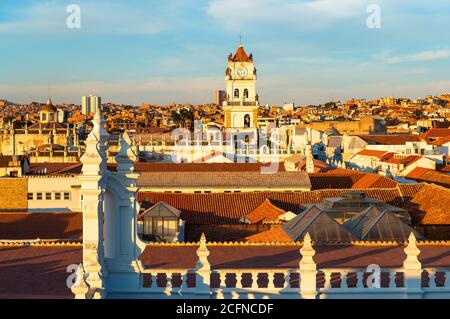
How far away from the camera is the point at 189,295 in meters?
11.6

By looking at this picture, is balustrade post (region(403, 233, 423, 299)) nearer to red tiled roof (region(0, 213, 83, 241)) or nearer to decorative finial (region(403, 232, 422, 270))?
decorative finial (region(403, 232, 422, 270))

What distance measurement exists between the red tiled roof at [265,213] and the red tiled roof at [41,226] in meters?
7.61

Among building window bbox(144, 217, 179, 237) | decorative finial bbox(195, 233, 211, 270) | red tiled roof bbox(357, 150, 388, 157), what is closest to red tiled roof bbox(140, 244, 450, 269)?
decorative finial bbox(195, 233, 211, 270)

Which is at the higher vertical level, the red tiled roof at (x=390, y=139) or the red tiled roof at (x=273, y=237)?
the red tiled roof at (x=390, y=139)

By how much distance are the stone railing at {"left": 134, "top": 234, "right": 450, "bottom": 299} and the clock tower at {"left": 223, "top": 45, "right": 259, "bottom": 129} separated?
65414 millimetres

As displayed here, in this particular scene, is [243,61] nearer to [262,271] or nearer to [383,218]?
[383,218]

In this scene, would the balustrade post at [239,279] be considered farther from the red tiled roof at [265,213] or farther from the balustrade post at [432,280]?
the red tiled roof at [265,213]

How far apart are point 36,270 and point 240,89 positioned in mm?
66047

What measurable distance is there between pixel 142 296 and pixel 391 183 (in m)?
29.8

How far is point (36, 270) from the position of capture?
1277 centimetres

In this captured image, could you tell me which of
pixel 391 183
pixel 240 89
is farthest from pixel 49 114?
pixel 391 183

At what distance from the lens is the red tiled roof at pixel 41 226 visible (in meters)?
25.2

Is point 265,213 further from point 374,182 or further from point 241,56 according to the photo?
point 241,56

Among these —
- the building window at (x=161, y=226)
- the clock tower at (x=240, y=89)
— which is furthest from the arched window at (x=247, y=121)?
the building window at (x=161, y=226)
